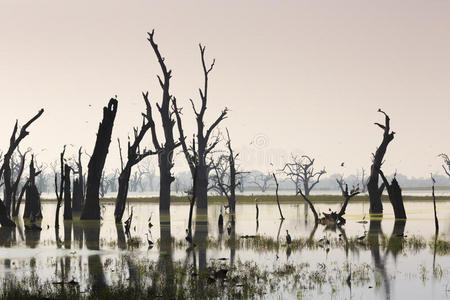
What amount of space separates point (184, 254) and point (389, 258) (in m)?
6.15

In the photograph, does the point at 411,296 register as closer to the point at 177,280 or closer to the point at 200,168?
the point at 177,280

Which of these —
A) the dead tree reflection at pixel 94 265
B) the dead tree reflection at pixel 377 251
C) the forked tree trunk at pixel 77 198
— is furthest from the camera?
the forked tree trunk at pixel 77 198

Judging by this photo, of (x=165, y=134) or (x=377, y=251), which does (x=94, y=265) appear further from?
(x=165, y=134)

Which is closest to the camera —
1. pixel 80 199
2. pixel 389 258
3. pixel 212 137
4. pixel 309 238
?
pixel 389 258

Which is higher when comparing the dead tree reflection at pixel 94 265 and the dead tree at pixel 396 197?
the dead tree at pixel 396 197

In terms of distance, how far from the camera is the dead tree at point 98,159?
40.6 m

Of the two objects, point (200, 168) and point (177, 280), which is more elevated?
point (200, 168)

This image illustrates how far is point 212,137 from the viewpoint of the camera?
286ft

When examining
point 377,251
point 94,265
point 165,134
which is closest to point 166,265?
point 94,265

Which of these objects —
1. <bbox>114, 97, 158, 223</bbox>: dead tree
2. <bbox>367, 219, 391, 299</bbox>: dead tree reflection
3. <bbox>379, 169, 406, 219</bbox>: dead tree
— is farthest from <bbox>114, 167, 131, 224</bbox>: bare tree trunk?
<bbox>379, 169, 406, 219</bbox>: dead tree

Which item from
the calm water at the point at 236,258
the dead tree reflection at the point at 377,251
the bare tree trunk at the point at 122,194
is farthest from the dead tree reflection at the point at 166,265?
the bare tree trunk at the point at 122,194

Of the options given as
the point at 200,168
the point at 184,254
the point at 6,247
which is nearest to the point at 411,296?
the point at 184,254

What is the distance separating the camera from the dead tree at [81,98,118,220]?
4056 cm

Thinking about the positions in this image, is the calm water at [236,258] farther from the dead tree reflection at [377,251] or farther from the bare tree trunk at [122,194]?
the bare tree trunk at [122,194]
